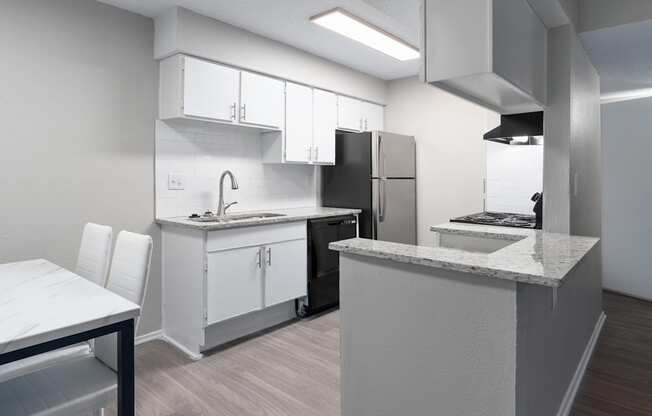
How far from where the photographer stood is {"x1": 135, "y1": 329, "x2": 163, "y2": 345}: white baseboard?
2.96 m

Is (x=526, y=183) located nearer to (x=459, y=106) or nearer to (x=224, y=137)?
(x=459, y=106)

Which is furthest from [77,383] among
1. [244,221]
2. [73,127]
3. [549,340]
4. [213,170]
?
[213,170]

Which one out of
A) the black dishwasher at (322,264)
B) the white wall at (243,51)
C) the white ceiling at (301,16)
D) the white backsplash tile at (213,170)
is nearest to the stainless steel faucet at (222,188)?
the white backsplash tile at (213,170)

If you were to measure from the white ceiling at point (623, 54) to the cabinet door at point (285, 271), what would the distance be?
2.54 meters

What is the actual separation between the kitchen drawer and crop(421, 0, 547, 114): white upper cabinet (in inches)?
69.5

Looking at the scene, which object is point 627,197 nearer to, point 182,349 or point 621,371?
point 621,371

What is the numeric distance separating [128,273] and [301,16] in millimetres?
2183

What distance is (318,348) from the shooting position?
2.88m

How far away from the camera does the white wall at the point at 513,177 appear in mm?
3840

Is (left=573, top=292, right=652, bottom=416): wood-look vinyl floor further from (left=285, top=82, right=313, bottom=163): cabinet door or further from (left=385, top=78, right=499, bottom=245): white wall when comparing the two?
(left=285, top=82, right=313, bottom=163): cabinet door

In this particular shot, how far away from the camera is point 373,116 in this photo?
4680mm

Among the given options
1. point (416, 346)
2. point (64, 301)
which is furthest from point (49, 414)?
point (416, 346)

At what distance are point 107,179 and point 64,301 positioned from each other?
153 centimetres

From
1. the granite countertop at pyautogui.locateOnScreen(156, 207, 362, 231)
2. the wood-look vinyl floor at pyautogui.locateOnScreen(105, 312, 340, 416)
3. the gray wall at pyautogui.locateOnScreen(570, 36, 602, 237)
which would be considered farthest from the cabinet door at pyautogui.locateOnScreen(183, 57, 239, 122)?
the gray wall at pyautogui.locateOnScreen(570, 36, 602, 237)
